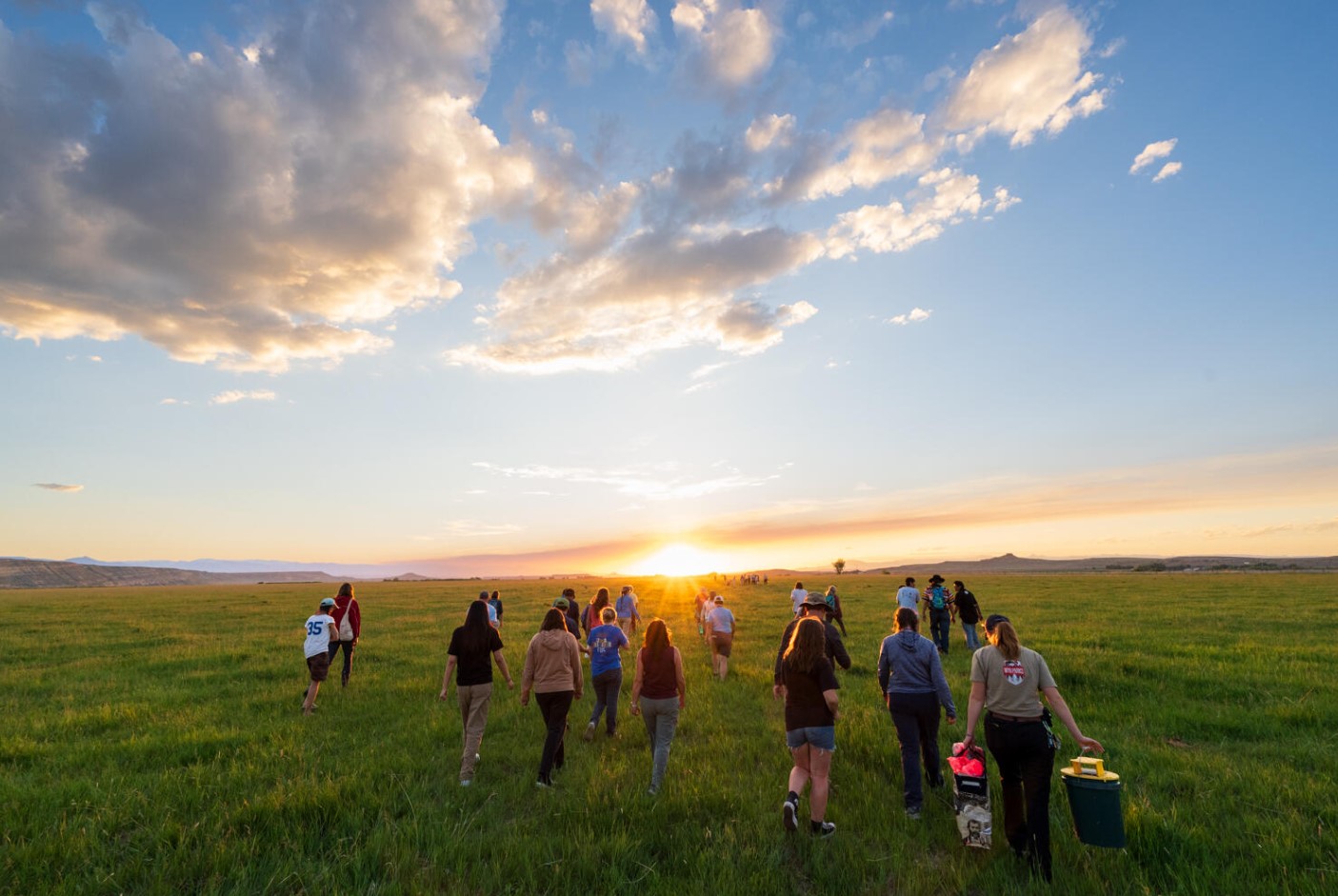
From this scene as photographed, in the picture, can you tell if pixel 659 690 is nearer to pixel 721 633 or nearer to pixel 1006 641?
pixel 1006 641

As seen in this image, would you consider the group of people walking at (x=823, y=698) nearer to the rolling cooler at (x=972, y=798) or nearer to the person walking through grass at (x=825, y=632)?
the person walking through grass at (x=825, y=632)

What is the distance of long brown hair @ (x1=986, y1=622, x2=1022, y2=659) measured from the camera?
232 inches

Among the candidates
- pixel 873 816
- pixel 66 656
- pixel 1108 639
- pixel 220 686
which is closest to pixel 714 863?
pixel 873 816

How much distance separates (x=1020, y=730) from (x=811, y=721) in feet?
6.78

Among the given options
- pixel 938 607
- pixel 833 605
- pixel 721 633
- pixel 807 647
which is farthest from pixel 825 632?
pixel 938 607

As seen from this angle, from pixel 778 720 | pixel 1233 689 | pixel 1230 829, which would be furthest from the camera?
pixel 1233 689

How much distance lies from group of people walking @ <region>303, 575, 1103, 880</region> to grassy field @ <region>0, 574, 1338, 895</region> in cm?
40

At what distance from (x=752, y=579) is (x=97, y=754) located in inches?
2846

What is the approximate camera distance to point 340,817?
6.80 m

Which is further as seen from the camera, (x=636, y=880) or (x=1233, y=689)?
(x=1233, y=689)

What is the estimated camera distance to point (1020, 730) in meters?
5.68

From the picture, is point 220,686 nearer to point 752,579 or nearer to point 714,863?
point 714,863

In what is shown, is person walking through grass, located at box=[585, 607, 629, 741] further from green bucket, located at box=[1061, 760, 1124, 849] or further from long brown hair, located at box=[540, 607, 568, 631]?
green bucket, located at box=[1061, 760, 1124, 849]

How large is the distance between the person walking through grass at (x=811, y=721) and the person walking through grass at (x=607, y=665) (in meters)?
3.85
